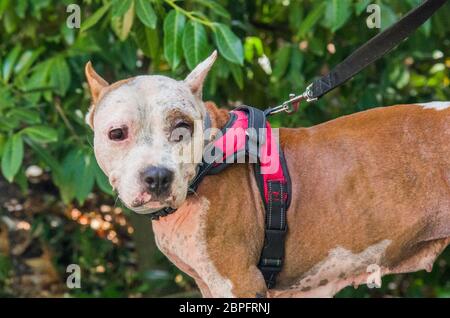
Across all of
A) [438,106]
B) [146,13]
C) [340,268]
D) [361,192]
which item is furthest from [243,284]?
[146,13]

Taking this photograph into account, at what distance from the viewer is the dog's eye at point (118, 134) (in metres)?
2.06

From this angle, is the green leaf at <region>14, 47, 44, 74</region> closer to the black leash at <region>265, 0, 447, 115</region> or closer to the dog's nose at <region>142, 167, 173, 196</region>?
the black leash at <region>265, 0, 447, 115</region>

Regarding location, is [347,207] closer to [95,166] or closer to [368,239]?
[368,239]

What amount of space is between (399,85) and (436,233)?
1.85 metres

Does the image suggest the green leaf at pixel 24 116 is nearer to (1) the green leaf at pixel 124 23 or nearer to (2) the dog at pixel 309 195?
(1) the green leaf at pixel 124 23

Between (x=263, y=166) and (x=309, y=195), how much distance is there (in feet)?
0.52

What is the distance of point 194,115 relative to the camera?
2.12m

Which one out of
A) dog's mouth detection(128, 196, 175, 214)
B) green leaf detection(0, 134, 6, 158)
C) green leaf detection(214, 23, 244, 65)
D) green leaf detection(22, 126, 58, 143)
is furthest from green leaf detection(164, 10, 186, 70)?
dog's mouth detection(128, 196, 175, 214)

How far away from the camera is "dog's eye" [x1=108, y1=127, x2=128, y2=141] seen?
2062 millimetres

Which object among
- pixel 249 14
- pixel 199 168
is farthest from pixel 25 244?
pixel 199 168

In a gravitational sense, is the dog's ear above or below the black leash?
below

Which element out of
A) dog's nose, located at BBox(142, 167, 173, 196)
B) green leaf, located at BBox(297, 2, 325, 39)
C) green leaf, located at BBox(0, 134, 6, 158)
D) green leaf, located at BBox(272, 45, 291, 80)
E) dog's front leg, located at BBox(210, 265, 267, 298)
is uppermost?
green leaf, located at BBox(297, 2, 325, 39)

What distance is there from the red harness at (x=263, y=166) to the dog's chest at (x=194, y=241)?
0.05 metres

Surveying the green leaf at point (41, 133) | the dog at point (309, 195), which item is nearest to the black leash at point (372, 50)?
the dog at point (309, 195)
